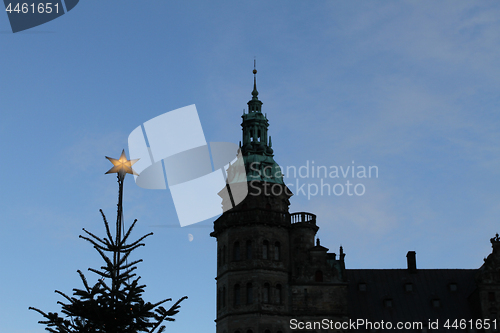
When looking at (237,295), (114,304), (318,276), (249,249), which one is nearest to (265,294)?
(237,295)

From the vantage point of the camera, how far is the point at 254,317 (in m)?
61.8

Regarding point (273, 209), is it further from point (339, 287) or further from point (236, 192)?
point (339, 287)

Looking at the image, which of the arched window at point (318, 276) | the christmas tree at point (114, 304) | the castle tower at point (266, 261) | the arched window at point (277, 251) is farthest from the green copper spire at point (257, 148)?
the christmas tree at point (114, 304)

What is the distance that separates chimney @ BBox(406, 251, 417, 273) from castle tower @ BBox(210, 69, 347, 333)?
10019 mm

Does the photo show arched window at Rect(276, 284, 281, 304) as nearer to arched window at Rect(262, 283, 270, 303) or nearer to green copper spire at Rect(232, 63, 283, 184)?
arched window at Rect(262, 283, 270, 303)

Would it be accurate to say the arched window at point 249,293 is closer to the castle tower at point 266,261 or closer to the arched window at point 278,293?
the castle tower at point 266,261

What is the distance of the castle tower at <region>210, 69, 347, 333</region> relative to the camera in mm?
62719

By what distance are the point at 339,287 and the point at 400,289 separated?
9.40 m

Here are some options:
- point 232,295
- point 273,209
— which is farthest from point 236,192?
point 232,295

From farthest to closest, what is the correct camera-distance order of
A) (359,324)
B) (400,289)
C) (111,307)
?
(400,289) < (359,324) < (111,307)

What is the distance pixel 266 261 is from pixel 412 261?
18.8m

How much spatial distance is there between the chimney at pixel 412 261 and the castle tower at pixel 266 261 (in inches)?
394

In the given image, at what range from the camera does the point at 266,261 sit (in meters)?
64.2

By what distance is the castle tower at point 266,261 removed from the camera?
62.7 meters
